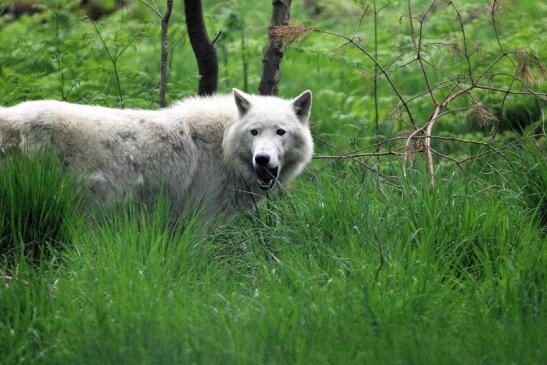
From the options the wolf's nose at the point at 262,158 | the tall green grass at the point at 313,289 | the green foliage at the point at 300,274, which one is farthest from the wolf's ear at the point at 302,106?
the tall green grass at the point at 313,289

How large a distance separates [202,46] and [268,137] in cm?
166

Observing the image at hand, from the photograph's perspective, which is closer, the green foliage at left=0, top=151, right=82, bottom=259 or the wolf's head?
the green foliage at left=0, top=151, right=82, bottom=259

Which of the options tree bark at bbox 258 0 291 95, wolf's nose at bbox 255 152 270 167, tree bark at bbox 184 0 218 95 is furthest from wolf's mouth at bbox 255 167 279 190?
Answer: tree bark at bbox 258 0 291 95

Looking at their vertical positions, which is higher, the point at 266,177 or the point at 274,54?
the point at 274,54

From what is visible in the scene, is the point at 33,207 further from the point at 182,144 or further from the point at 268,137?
the point at 268,137

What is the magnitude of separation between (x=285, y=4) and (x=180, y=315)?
4342 millimetres

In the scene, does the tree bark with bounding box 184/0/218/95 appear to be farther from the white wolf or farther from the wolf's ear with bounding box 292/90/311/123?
the wolf's ear with bounding box 292/90/311/123

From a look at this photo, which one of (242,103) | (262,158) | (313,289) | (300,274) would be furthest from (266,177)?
(313,289)

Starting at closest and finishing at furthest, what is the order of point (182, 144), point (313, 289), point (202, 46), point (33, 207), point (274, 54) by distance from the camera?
point (313, 289)
point (33, 207)
point (182, 144)
point (202, 46)
point (274, 54)

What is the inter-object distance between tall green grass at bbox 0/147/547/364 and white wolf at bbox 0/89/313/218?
0.55m

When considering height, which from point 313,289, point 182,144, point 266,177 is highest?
point 182,144

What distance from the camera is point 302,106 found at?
6.74m

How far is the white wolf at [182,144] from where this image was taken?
19.4 ft

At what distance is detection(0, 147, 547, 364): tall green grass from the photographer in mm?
3971
